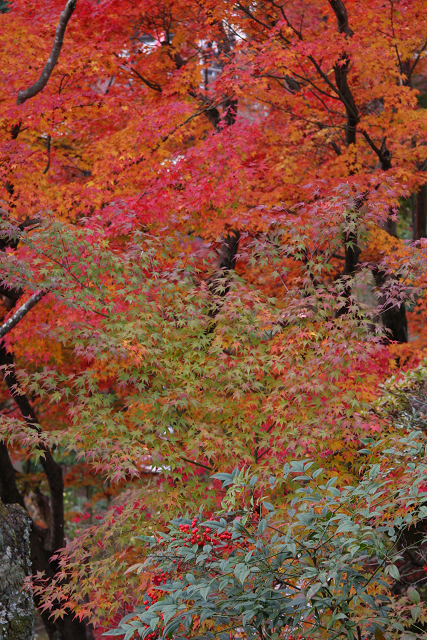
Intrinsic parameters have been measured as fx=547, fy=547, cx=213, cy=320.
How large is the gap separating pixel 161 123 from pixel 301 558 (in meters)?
7.76

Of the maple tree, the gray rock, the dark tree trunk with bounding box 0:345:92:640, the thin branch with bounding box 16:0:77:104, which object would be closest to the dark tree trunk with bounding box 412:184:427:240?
the maple tree

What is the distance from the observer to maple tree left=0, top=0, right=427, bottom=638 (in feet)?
20.1

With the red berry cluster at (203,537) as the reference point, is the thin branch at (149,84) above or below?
above

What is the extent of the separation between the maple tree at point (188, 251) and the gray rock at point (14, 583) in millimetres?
328

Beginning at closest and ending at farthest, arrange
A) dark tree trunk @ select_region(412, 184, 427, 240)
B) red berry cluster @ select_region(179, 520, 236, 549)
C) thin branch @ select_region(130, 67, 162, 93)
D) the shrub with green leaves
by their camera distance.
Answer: the shrub with green leaves → red berry cluster @ select_region(179, 520, 236, 549) → thin branch @ select_region(130, 67, 162, 93) → dark tree trunk @ select_region(412, 184, 427, 240)

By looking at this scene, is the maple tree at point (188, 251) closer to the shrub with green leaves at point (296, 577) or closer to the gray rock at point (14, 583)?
the gray rock at point (14, 583)

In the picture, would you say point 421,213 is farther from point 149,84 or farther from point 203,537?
point 203,537

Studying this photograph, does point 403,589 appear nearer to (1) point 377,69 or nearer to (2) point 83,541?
(2) point 83,541

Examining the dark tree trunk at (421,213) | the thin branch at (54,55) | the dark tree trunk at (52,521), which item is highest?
the thin branch at (54,55)

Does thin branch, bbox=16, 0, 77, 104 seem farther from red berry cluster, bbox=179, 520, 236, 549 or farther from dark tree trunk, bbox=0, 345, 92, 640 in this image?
red berry cluster, bbox=179, 520, 236, 549

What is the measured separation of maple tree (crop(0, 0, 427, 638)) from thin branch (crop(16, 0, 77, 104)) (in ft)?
0.11

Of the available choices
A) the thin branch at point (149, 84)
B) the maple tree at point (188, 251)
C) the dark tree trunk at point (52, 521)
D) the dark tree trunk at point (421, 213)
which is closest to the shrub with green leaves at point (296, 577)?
the maple tree at point (188, 251)

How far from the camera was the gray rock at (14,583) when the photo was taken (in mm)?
6156

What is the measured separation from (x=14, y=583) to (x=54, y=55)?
7.38m
